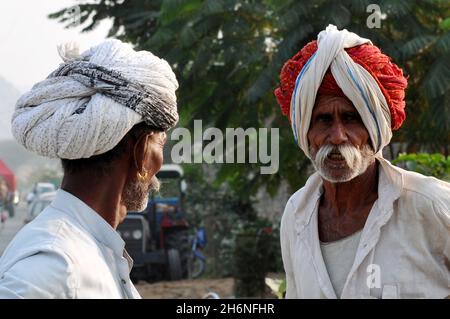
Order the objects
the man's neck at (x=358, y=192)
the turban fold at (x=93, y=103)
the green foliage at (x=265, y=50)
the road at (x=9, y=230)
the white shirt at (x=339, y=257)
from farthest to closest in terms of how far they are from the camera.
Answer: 1. the road at (x=9, y=230)
2. the green foliage at (x=265, y=50)
3. the man's neck at (x=358, y=192)
4. the white shirt at (x=339, y=257)
5. the turban fold at (x=93, y=103)

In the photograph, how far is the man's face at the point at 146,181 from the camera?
2.23m

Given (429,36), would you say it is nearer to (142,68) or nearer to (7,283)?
(142,68)

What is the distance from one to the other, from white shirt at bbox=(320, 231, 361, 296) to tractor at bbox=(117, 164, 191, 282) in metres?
11.1

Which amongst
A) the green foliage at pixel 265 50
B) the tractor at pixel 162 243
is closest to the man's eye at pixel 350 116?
the green foliage at pixel 265 50

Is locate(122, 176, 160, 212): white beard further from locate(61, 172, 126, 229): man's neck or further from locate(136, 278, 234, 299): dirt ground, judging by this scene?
locate(136, 278, 234, 299): dirt ground

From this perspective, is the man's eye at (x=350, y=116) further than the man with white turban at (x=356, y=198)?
Yes

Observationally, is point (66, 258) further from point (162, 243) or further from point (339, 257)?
point (162, 243)

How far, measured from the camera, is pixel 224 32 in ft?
31.3

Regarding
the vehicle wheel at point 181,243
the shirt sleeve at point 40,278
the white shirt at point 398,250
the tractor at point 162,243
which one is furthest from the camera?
the vehicle wheel at point 181,243

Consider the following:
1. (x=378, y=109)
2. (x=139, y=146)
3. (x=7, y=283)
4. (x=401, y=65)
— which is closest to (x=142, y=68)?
(x=139, y=146)

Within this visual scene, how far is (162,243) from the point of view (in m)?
14.9

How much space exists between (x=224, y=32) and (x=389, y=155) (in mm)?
2255

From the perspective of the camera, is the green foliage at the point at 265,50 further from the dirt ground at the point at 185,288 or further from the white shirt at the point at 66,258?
the white shirt at the point at 66,258

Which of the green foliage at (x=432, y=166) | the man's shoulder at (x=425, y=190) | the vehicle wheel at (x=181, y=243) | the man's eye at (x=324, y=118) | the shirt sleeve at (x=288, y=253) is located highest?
the man's eye at (x=324, y=118)
